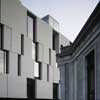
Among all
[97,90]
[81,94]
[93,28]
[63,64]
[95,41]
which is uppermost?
[93,28]

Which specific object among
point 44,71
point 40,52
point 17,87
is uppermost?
point 40,52

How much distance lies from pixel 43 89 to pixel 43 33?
988 centimetres

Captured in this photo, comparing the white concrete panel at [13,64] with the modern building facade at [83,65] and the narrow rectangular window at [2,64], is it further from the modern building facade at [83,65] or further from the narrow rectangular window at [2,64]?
the modern building facade at [83,65]

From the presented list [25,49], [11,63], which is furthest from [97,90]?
[25,49]

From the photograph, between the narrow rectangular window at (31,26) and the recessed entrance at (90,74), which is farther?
the narrow rectangular window at (31,26)

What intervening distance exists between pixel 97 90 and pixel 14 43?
13133 mm

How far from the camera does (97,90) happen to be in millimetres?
13078

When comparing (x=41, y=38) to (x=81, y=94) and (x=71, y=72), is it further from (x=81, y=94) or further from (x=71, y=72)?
(x=81, y=94)

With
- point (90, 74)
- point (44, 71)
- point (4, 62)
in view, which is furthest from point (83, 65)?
point (44, 71)

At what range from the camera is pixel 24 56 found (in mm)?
24359

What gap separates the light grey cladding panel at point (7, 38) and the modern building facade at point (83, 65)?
728 cm

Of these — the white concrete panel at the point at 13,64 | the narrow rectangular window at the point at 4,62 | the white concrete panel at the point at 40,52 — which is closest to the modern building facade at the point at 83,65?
the white concrete panel at the point at 40,52

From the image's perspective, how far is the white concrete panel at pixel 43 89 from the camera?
26.7m

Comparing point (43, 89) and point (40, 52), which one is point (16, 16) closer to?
point (40, 52)
